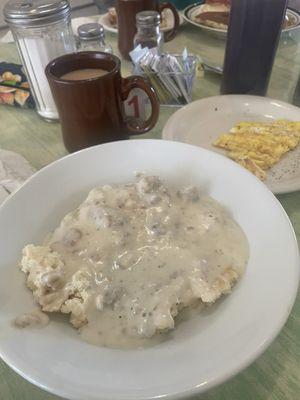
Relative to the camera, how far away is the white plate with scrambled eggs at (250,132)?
0.77 m

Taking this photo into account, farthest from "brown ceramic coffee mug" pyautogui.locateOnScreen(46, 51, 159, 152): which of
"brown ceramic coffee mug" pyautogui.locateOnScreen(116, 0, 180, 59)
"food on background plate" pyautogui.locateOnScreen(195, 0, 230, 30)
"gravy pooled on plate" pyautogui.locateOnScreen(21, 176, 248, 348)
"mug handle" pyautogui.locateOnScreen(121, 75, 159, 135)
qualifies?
"food on background plate" pyautogui.locateOnScreen(195, 0, 230, 30)

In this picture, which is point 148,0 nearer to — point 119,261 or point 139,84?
point 139,84

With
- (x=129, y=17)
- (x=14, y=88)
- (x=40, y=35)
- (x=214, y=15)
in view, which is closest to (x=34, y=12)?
(x=40, y=35)

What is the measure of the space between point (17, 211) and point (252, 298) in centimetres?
36

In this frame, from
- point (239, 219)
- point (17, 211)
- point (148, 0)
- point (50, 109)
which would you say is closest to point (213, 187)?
point (239, 219)

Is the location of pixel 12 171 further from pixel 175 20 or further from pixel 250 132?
pixel 175 20

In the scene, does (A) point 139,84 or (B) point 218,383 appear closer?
(B) point 218,383

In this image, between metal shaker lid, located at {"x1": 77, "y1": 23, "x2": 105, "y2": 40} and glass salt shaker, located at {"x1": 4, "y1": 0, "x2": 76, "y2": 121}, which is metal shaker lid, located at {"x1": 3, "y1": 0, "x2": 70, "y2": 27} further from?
metal shaker lid, located at {"x1": 77, "y1": 23, "x2": 105, "y2": 40}

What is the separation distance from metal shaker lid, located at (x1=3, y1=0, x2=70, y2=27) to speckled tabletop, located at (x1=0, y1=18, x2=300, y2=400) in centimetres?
25

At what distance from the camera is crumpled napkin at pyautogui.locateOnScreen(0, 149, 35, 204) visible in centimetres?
73

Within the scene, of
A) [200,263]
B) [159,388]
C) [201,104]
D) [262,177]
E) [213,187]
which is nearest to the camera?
[159,388]

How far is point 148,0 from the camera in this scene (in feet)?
3.76

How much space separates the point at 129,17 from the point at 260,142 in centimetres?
66

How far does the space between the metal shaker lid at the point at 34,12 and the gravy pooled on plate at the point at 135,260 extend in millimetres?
464
